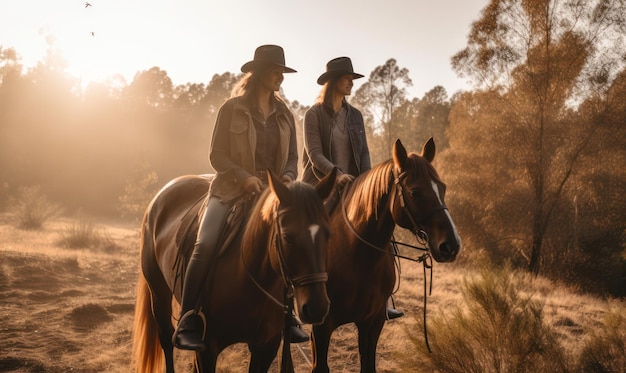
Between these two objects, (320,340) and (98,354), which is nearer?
(320,340)

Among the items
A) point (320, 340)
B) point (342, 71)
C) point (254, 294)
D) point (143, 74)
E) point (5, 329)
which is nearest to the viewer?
point (254, 294)

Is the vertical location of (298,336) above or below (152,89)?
below

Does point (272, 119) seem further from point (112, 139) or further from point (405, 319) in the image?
point (112, 139)

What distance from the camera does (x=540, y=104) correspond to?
14.1 metres

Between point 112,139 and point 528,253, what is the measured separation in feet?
167

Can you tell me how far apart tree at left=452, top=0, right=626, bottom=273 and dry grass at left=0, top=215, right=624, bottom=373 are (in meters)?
3.79

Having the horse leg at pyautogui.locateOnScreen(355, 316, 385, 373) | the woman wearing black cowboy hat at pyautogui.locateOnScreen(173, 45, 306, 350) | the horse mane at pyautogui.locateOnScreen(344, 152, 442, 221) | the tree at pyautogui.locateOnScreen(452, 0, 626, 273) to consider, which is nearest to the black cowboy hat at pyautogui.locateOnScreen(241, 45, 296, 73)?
the woman wearing black cowboy hat at pyautogui.locateOnScreen(173, 45, 306, 350)

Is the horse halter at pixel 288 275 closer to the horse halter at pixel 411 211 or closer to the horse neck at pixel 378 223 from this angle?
the horse halter at pixel 411 211

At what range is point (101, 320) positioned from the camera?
24.5 feet

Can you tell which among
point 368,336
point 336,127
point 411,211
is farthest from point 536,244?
point 411,211

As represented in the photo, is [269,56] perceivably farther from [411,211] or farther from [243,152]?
[411,211]

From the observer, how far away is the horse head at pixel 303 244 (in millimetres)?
2059

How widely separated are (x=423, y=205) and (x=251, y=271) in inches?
57.3

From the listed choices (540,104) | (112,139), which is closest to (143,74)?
(112,139)
